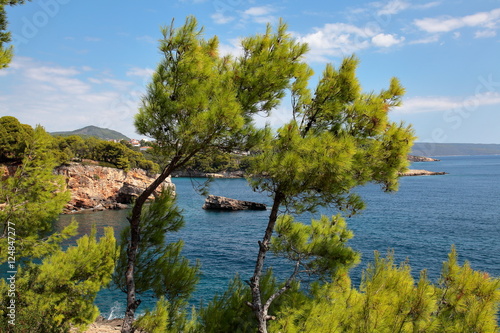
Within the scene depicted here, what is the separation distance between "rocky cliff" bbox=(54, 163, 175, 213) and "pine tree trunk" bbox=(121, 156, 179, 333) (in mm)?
28057

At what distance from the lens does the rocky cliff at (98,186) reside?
112ft

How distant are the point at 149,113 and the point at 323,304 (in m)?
4.00

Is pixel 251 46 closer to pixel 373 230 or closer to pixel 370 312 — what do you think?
pixel 370 312

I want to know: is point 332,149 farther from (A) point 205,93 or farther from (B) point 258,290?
(B) point 258,290

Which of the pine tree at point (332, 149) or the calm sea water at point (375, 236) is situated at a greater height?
the pine tree at point (332, 149)

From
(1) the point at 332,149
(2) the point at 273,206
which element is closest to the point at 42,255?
(2) the point at 273,206

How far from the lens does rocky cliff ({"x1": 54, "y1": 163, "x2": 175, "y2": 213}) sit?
3403 cm

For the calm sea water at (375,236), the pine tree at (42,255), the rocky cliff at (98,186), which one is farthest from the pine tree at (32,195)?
the rocky cliff at (98,186)

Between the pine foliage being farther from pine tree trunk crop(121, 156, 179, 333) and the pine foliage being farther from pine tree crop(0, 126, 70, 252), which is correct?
pine tree crop(0, 126, 70, 252)

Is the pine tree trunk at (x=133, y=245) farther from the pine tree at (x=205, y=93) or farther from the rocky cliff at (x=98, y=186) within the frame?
the rocky cliff at (x=98, y=186)

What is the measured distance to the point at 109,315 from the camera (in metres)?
13.9

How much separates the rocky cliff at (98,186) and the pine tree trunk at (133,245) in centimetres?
2806

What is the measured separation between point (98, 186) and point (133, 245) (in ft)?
110

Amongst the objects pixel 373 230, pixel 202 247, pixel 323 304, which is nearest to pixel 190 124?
pixel 323 304
